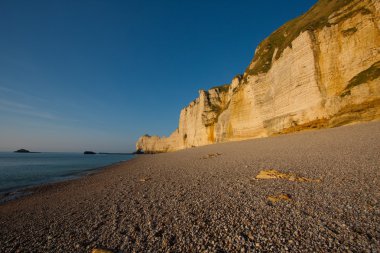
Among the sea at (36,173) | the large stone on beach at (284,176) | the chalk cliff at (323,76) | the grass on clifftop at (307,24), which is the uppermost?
the grass on clifftop at (307,24)

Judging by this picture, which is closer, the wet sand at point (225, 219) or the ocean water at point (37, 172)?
the wet sand at point (225, 219)

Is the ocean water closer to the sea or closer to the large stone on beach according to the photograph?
the sea

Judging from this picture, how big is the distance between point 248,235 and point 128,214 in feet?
12.6

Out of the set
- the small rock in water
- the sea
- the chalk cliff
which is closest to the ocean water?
the sea

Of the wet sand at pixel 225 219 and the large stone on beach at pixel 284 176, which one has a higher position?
the large stone on beach at pixel 284 176

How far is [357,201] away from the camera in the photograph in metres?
4.53

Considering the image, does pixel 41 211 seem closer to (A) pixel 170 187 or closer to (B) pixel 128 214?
(B) pixel 128 214

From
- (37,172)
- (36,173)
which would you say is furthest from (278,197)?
(37,172)

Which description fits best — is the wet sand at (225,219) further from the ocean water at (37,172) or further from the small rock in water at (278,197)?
the ocean water at (37,172)

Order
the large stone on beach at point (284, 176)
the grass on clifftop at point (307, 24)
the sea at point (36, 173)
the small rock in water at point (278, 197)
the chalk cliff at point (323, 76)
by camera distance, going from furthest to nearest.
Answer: the grass on clifftop at point (307, 24) → the chalk cliff at point (323, 76) → the sea at point (36, 173) → the large stone on beach at point (284, 176) → the small rock in water at point (278, 197)

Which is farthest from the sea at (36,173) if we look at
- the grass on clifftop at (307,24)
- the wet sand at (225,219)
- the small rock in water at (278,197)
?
the grass on clifftop at (307,24)

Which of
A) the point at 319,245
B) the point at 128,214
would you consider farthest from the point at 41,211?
the point at 319,245

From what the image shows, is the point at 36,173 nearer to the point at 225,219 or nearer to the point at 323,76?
the point at 225,219

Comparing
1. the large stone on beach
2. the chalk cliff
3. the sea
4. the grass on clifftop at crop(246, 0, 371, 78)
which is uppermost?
the grass on clifftop at crop(246, 0, 371, 78)
